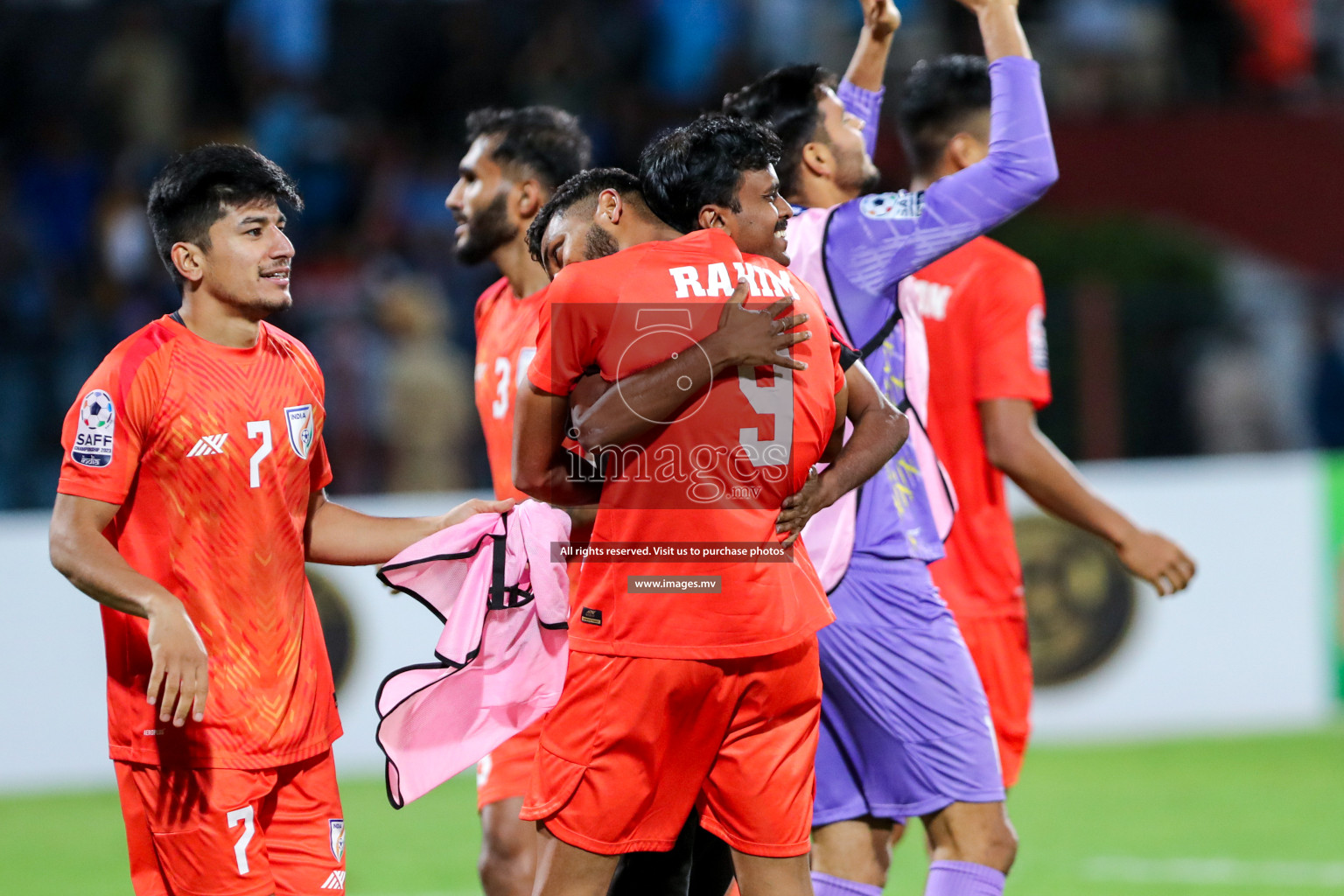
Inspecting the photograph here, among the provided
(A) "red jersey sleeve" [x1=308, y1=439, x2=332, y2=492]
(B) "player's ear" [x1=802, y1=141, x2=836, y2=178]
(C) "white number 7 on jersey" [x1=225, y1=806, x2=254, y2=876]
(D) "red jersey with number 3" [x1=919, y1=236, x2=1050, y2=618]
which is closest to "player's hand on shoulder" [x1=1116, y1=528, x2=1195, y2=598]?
(D) "red jersey with number 3" [x1=919, y1=236, x2=1050, y2=618]

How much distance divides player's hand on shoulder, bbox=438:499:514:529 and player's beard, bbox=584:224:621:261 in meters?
0.69

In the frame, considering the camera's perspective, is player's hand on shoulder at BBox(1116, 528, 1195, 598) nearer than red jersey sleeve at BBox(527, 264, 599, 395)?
No

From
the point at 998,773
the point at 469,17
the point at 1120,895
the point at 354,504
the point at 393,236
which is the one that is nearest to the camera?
the point at 998,773

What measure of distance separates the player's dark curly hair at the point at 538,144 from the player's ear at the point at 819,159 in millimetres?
889

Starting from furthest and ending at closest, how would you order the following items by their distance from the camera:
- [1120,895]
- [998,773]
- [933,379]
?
[1120,895] < [933,379] < [998,773]

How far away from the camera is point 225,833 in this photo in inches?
139

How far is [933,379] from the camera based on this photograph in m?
4.91

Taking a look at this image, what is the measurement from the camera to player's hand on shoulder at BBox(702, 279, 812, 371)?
327 centimetres

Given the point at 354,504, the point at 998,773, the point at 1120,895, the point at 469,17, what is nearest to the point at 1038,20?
the point at 469,17

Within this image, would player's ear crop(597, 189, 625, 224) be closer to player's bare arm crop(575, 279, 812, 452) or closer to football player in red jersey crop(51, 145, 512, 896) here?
player's bare arm crop(575, 279, 812, 452)

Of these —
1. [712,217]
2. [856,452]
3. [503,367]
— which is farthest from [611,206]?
[503,367]

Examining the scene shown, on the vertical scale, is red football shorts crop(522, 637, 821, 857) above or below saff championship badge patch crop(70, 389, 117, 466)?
below

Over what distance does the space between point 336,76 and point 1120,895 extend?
986cm

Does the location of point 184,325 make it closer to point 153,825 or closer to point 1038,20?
point 153,825
